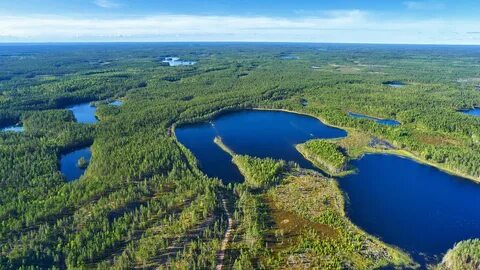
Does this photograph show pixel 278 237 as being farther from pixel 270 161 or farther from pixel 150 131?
pixel 150 131

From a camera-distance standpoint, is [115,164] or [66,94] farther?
[66,94]

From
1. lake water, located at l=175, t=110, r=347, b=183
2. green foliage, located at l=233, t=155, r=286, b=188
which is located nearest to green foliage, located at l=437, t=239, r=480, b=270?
green foliage, located at l=233, t=155, r=286, b=188

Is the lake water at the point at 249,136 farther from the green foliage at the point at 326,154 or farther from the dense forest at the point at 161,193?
the dense forest at the point at 161,193

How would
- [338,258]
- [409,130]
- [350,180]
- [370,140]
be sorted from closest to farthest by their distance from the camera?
[338,258], [350,180], [370,140], [409,130]

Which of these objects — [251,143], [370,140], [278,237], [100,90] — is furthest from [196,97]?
[278,237]

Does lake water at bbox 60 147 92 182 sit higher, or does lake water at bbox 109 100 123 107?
lake water at bbox 109 100 123 107

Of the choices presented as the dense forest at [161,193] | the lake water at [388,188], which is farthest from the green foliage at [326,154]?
the lake water at [388,188]

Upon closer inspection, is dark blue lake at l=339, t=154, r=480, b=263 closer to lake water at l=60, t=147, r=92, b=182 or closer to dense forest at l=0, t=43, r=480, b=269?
dense forest at l=0, t=43, r=480, b=269
